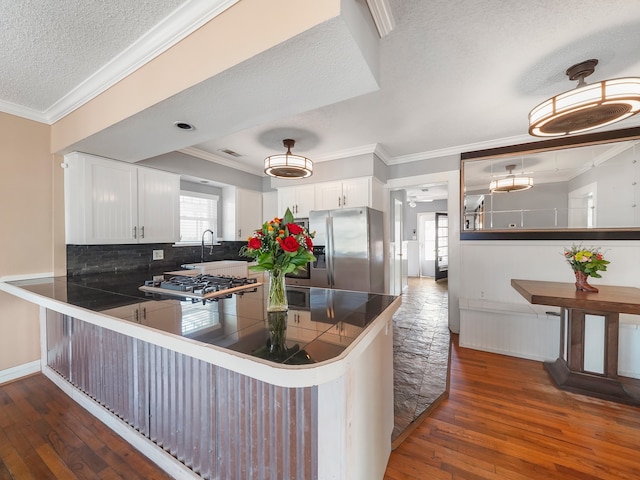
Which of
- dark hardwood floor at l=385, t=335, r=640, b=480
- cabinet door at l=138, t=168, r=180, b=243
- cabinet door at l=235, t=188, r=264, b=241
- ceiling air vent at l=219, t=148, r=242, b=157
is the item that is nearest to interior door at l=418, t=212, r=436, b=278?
cabinet door at l=235, t=188, r=264, b=241

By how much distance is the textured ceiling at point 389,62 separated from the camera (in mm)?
1374

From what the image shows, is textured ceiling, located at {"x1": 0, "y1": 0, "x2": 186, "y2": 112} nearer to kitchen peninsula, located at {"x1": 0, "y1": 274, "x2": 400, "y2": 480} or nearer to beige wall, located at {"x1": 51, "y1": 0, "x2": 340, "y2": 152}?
beige wall, located at {"x1": 51, "y1": 0, "x2": 340, "y2": 152}

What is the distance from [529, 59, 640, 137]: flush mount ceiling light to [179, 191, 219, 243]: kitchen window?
4182mm

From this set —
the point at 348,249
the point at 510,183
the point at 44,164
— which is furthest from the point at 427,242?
the point at 44,164

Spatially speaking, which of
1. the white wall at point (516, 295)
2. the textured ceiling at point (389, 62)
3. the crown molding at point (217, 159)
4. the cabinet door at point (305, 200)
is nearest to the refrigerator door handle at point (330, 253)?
the cabinet door at point (305, 200)

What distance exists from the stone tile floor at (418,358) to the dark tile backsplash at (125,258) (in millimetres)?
3082

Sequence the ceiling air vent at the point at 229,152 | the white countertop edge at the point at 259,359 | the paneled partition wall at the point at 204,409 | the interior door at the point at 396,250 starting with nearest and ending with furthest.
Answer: the white countertop edge at the point at 259,359
the paneled partition wall at the point at 204,409
the ceiling air vent at the point at 229,152
the interior door at the point at 396,250

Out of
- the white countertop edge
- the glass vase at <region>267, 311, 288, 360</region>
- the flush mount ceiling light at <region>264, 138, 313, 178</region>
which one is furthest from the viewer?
the flush mount ceiling light at <region>264, 138, 313, 178</region>

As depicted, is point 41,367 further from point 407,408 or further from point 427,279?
point 427,279

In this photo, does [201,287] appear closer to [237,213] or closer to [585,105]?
[237,213]

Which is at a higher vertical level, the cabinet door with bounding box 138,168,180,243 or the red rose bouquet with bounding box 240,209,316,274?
the cabinet door with bounding box 138,168,180,243

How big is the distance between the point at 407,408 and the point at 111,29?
321cm

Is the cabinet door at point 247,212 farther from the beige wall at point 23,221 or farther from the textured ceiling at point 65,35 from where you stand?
the textured ceiling at point 65,35

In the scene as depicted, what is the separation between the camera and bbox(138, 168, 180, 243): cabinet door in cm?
298
